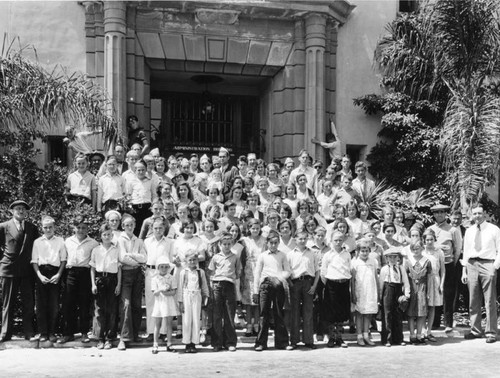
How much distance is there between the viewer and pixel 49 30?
16141 millimetres

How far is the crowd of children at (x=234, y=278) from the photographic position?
10164mm

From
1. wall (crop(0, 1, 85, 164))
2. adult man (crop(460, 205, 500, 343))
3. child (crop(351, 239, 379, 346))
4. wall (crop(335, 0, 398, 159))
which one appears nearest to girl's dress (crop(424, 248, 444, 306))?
adult man (crop(460, 205, 500, 343))

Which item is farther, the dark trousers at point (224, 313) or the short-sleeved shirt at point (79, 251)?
the short-sleeved shirt at point (79, 251)

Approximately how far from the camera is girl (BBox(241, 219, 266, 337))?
10719 mm

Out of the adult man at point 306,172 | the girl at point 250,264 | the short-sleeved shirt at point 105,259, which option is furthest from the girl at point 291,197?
the short-sleeved shirt at point 105,259

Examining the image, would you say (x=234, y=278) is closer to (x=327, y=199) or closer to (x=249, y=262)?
(x=249, y=262)

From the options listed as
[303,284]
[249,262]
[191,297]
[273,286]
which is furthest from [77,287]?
[303,284]

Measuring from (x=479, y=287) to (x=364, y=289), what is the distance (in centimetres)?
197

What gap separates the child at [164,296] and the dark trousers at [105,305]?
58 centimetres

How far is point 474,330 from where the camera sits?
11141 millimetres

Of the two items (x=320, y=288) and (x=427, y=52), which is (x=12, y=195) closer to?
(x=320, y=288)

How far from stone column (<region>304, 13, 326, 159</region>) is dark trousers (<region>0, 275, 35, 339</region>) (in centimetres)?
818

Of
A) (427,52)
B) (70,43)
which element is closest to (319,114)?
(427,52)

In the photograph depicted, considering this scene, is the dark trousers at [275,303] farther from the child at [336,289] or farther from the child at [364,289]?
the child at [364,289]
